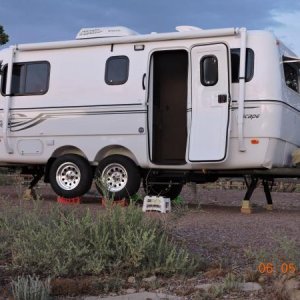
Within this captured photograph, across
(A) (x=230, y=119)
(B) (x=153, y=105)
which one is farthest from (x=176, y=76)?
(A) (x=230, y=119)

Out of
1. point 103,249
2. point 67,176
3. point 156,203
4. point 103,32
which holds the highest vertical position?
point 103,32

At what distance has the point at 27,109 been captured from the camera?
1123 centimetres

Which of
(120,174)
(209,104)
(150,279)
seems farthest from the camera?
(120,174)

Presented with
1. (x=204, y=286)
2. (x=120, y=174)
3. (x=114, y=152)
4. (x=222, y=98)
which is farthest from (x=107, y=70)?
(x=204, y=286)

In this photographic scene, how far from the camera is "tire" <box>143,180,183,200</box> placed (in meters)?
11.0

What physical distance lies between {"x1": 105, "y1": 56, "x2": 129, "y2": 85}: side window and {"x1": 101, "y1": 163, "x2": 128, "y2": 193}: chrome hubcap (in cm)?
156

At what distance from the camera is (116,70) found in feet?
34.9

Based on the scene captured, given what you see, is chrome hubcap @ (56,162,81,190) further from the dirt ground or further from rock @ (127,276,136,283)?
rock @ (127,276,136,283)

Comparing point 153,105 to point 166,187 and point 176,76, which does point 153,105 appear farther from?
point 166,187

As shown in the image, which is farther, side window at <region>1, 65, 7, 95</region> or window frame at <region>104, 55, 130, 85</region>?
side window at <region>1, 65, 7, 95</region>

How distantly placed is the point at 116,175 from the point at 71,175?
1.04m

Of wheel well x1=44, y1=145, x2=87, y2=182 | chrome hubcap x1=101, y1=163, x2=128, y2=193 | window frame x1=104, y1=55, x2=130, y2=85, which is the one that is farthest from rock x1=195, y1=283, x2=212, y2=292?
wheel well x1=44, y1=145, x2=87, y2=182

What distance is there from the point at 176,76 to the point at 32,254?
681cm

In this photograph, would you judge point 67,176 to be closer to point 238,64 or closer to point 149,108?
point 149,108
